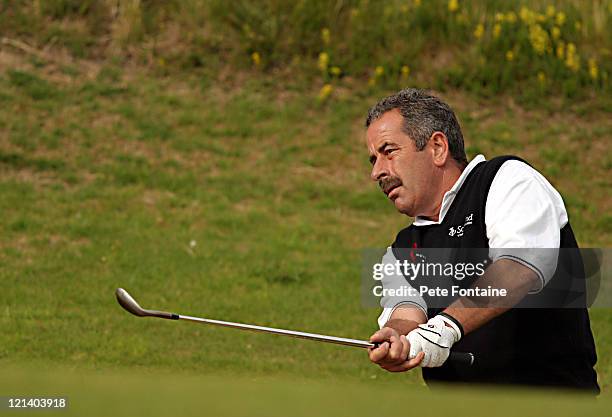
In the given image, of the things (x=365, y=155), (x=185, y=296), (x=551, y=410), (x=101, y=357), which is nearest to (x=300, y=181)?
(x=365, y=155)

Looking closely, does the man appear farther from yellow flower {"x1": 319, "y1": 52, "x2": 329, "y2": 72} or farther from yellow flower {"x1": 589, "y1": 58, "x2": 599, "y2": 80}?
yellow flower {"x1": 589, "y1": 58, "x2": 599, "y2": 80}

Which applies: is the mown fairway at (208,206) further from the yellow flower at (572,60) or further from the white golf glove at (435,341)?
the white golf glove at (435,341)

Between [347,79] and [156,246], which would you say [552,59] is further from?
[156,246]

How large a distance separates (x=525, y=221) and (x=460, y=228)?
427 mm

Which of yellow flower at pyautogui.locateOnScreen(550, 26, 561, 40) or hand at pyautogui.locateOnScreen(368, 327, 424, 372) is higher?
yellow flower at pyautogui.locateOnScreen(550, 26, 561, 40)

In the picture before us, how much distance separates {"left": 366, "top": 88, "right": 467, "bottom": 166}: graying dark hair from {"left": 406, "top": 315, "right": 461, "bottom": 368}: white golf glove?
32.1 inches

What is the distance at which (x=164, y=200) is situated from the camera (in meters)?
10.4

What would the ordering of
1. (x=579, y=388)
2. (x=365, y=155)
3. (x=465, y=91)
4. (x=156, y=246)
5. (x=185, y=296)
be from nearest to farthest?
(x=579, y=388) < (x=185, y=296) < (x=156, y=246) < (x=365, y=155) < (x=465, y=91)

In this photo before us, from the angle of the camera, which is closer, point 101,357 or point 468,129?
point 101,357

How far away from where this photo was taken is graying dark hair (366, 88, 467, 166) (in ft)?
13.8

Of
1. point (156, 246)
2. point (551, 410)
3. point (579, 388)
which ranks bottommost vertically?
point (551, 410)

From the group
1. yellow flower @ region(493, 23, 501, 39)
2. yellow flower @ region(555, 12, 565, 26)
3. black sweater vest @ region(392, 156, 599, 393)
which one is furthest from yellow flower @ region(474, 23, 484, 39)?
black sweater vest @ region(392, 156, 599, 393)

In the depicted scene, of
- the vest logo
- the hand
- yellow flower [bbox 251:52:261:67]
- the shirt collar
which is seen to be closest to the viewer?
the hand

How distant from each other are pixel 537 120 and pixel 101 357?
6.30 meters
